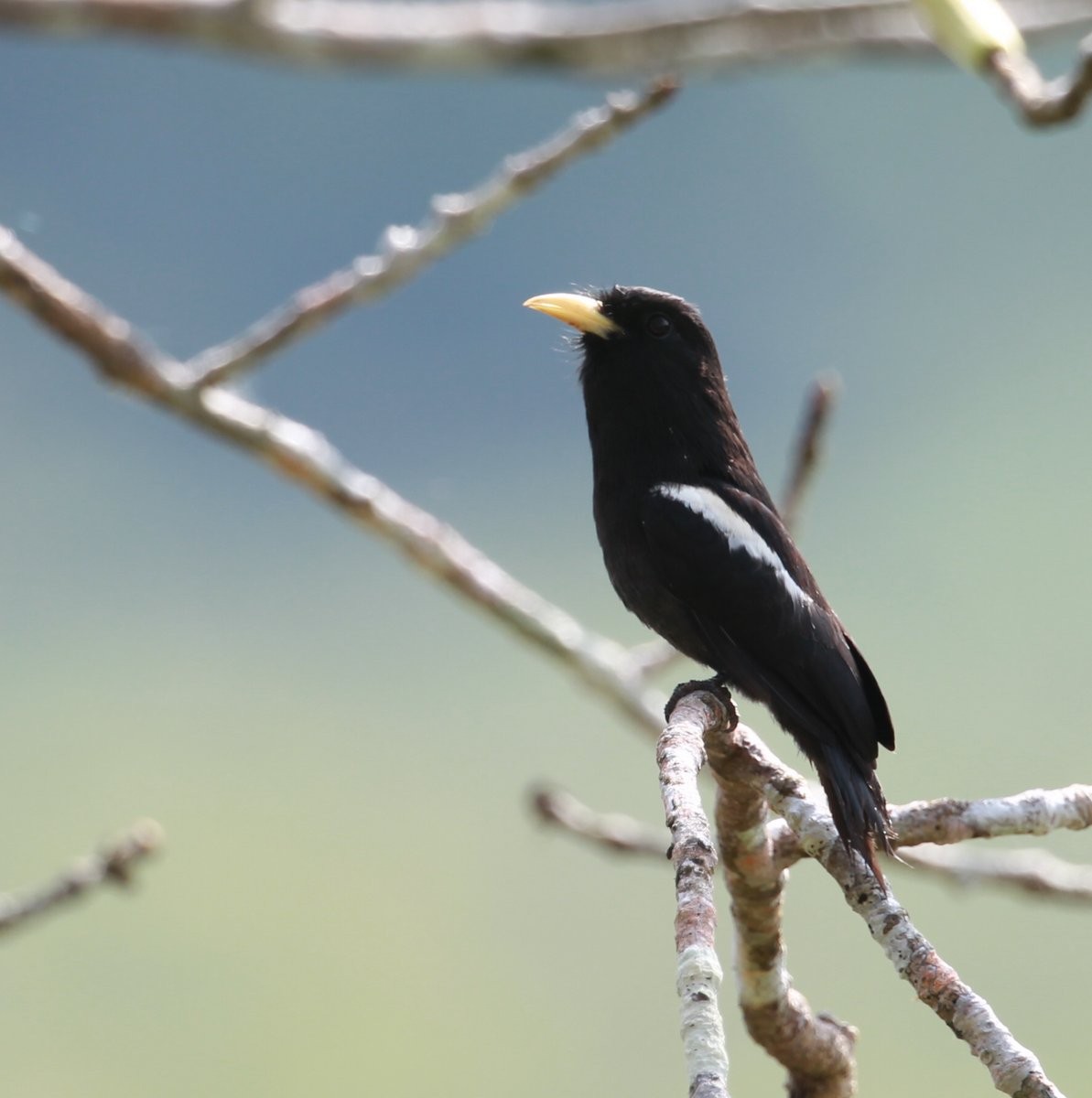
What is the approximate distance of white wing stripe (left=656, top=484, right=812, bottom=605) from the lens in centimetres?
410

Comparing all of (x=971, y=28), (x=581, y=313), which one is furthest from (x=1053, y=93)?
(x=581, y=313)

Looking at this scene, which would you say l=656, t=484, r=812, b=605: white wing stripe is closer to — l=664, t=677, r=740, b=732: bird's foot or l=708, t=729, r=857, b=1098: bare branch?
l=664, t=677, r=740, b=732: bird's foot

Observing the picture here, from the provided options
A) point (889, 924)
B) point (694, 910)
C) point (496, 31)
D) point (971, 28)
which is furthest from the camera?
point (889, 924)

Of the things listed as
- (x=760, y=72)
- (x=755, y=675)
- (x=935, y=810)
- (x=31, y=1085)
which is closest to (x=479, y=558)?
(x=755, y=675)

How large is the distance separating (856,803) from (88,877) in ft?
5.33

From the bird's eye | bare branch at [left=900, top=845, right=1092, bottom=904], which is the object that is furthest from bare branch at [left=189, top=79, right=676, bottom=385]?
bare branch at [left=900, top=845, right=1092, bottom=904]

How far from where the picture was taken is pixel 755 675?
399 centimetres

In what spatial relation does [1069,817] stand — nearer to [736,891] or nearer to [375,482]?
[736,891]

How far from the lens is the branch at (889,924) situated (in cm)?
198

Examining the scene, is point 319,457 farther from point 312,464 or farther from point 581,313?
point 581,313

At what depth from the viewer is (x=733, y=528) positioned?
413 centimetres

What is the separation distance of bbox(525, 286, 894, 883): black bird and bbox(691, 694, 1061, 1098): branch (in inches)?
18.7

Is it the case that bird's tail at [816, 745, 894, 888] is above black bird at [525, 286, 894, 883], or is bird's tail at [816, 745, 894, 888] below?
below

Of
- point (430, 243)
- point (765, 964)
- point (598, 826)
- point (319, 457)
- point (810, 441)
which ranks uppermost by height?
point (430, 243)
